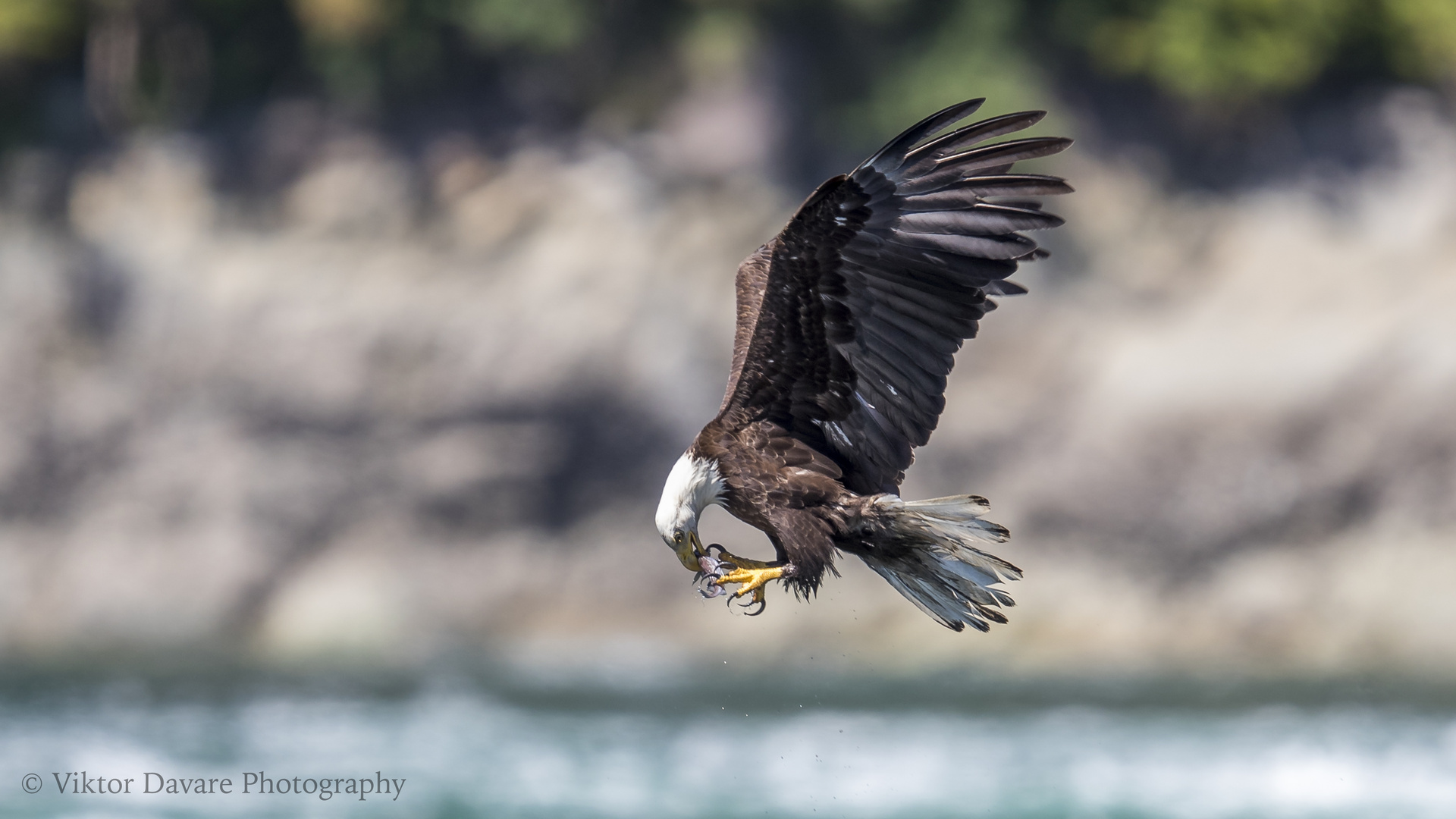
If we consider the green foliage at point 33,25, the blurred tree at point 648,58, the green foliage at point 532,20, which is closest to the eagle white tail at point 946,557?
the blurred tree at point 648,58

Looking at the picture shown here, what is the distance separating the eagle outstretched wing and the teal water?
630 cm

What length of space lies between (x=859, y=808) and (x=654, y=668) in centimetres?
236

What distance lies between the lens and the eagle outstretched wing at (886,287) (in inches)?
183

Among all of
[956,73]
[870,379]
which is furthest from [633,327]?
[870,379]

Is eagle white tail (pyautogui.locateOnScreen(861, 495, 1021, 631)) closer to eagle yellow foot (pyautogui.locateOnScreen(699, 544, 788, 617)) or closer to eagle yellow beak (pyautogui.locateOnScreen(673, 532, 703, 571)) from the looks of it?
→ eagle yellow foot (pyautogui.locateOnScreen(699, 544, 788, 617))

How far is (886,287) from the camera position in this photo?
482cm

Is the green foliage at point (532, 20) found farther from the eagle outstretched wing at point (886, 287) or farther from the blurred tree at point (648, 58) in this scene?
the eagle outstretched wing at point (886, 287)

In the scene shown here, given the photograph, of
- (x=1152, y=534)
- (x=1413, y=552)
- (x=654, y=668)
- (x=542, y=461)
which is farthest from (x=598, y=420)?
(x=1413, y=552)

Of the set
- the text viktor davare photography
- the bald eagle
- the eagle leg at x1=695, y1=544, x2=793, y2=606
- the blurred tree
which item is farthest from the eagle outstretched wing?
the blurred tree

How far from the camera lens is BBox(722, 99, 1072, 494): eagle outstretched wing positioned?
15.3 ft

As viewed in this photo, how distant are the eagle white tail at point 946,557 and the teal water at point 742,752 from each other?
6110 mm

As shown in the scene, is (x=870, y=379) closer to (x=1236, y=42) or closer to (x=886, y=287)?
(x=886, y=287)

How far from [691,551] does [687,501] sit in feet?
0.53

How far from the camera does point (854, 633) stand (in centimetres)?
1275
